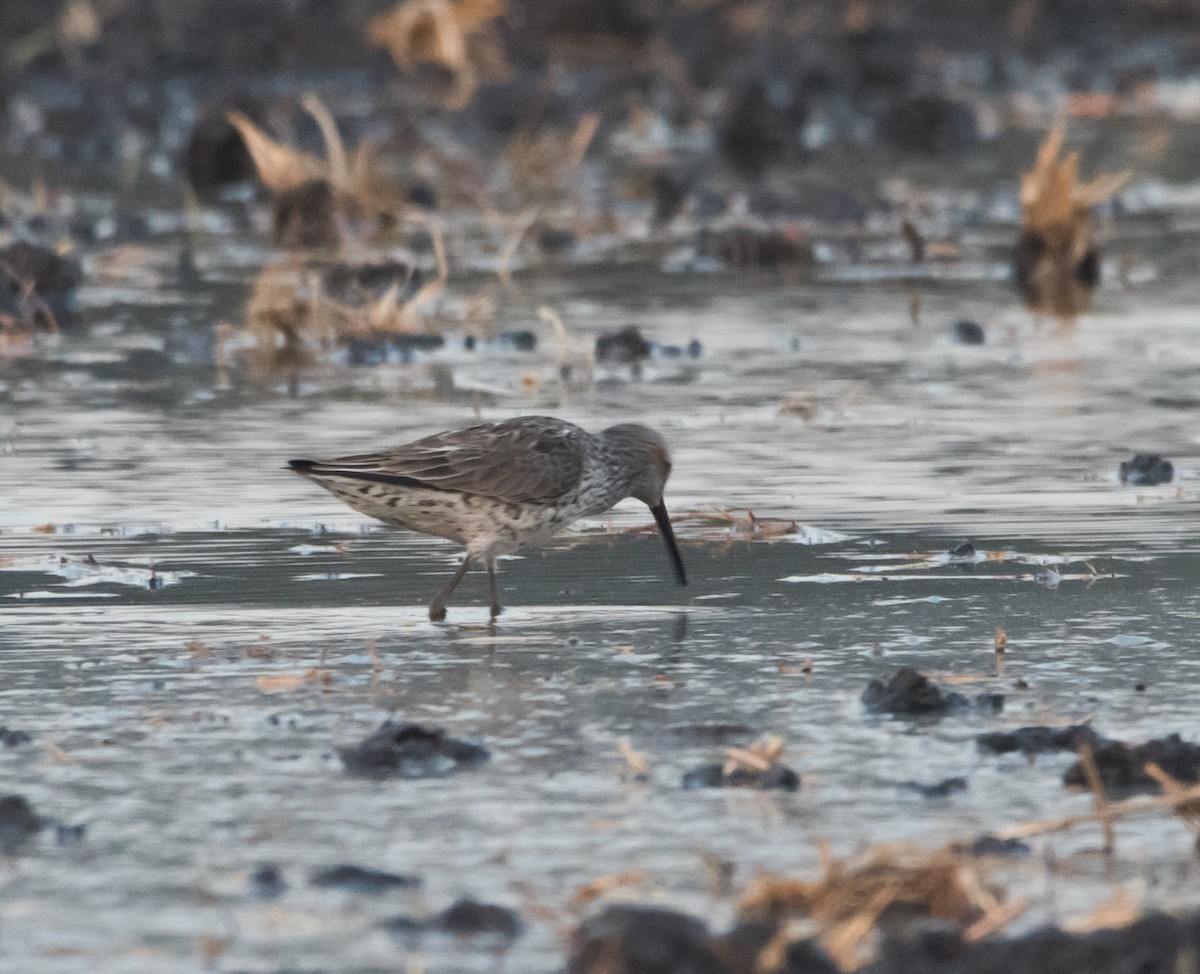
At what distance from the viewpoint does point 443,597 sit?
7984 millimetres

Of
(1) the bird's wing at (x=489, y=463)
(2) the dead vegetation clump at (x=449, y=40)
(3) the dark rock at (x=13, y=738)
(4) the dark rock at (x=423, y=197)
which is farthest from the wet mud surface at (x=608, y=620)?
(2) the dead vegetation clump at (x=449, y=40)

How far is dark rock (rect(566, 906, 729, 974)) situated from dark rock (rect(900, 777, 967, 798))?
130cm

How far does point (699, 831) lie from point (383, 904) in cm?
78

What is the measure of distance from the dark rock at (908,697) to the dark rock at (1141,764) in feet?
2.15

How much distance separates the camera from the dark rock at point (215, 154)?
2358cm

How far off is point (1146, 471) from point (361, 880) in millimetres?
5358

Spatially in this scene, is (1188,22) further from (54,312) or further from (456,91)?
(54,312)

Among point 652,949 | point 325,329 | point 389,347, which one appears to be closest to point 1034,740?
point 652,949

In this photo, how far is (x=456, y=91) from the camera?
31.9m

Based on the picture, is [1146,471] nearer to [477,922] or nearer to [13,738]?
[13,738]

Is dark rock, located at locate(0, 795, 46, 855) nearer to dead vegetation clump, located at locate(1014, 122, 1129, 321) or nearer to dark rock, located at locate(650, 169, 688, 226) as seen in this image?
dead vegetation clump, located at locate(1014, 122, 1129, 321)

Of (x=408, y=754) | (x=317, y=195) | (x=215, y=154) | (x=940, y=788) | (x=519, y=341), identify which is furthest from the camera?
(x=215, y=154)

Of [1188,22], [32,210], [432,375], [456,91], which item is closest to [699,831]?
[432,375]

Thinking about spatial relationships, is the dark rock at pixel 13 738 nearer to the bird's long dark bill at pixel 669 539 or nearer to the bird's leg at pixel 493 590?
the bird's leg at pixel 493 590
